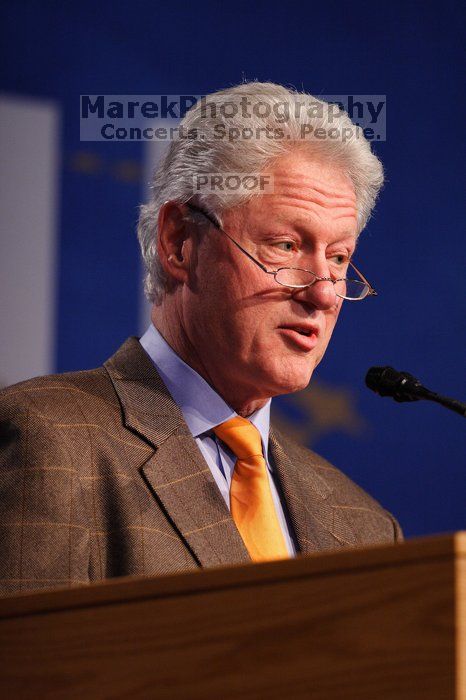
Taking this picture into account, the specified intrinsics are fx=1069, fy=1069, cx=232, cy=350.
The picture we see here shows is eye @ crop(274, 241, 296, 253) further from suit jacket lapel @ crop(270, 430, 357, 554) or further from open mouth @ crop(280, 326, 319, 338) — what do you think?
suit jacket lapel @ crop(270, 430, 357, 554)

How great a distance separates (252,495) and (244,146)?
1.98 feet

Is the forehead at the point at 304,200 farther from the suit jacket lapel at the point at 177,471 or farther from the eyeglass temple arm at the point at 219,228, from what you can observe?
the suit jacket lapel at the point at 177,471

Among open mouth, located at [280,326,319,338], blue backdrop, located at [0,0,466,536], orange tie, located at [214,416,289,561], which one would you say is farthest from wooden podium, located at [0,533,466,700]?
blue backdrop, located at [0,0,466,536]

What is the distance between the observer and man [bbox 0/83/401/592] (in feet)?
5.10

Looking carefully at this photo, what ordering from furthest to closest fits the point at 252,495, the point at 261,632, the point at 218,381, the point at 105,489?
the point at 218,381, the point at 252,495, the point at 105,489, the point at 261,632

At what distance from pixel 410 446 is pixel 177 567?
3.24 ft

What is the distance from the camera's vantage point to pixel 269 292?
181 centimetres

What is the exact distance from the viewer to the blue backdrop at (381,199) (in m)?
2.30

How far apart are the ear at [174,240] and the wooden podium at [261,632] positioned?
0.90 meters

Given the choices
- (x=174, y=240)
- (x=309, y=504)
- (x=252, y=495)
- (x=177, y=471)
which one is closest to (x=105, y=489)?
(x=177, y=471)

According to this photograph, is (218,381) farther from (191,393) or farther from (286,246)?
(286,246)

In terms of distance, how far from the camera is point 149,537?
1542mm

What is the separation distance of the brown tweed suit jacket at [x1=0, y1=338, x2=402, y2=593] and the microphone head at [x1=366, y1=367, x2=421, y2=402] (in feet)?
0.98

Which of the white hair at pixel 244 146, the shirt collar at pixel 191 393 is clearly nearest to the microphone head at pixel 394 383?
the shirt collar at pixel 191 393
